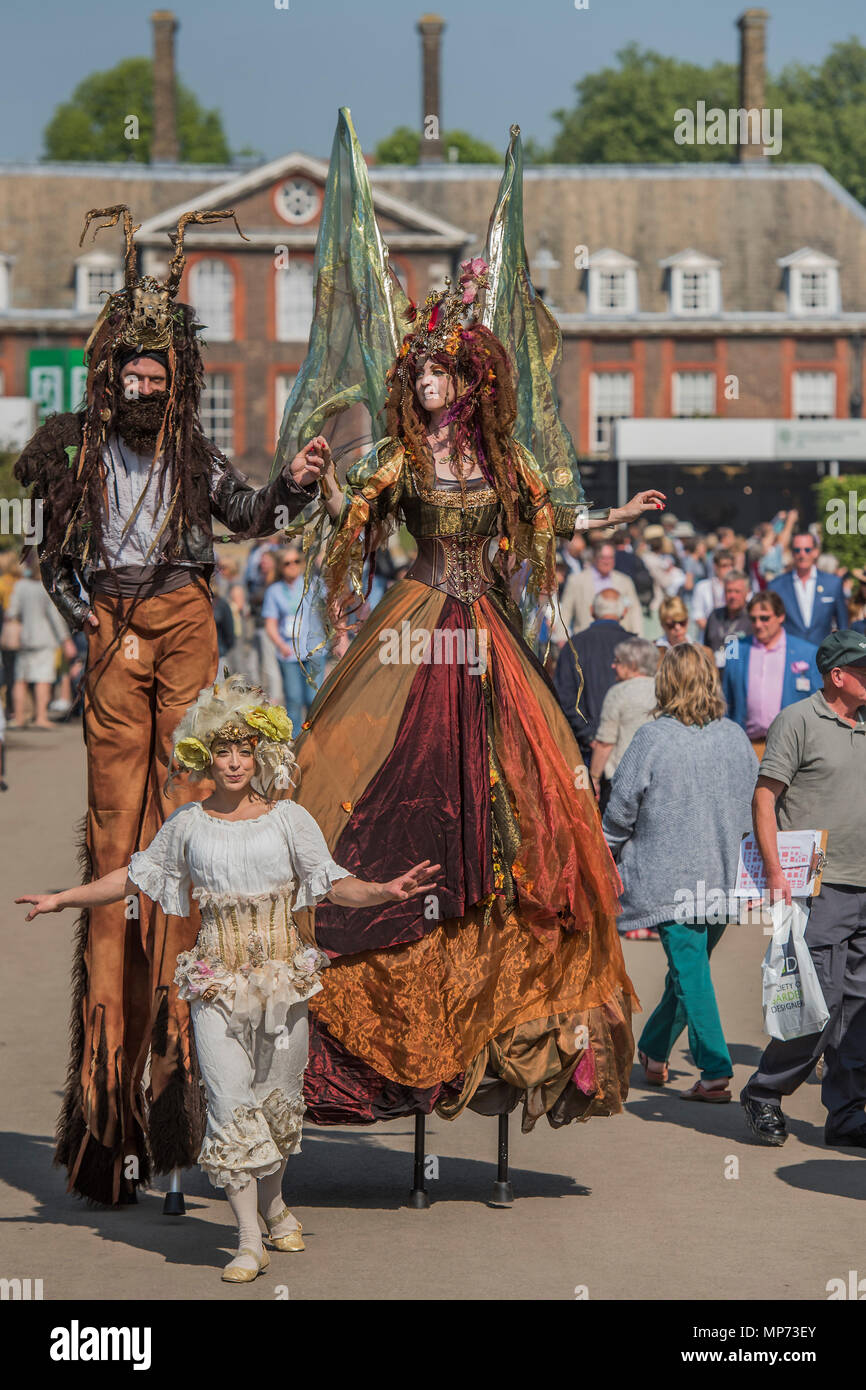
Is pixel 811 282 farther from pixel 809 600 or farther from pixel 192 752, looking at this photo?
pixel 192 752

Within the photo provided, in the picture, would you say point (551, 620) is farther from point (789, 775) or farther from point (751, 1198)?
point (751, 1198)

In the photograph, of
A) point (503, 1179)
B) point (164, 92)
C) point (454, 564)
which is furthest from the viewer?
point (164, 92)

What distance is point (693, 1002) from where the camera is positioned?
297 inches

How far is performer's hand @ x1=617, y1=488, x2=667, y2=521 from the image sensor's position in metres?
6.24

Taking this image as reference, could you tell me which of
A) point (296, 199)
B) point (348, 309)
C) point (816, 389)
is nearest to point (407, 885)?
point (348, 309)

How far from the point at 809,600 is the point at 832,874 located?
6346 mm

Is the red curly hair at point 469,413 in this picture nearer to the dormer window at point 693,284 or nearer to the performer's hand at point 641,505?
the performer's hand at point 641,505

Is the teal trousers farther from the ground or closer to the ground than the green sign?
closer to the ground

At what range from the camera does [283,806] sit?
532 cm

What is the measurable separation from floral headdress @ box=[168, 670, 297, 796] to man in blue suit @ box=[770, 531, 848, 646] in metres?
8.01

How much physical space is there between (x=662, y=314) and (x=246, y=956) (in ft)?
164

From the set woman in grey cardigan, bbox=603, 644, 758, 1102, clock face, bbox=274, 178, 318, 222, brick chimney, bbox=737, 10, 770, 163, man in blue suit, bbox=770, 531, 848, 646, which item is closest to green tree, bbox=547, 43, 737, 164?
brick chimney, bbox=737, 10, 770, 163

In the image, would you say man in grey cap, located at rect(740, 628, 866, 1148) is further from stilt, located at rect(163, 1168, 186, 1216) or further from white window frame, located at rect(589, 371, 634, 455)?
white window frame, located at rect(589, 371, 634, 455)
